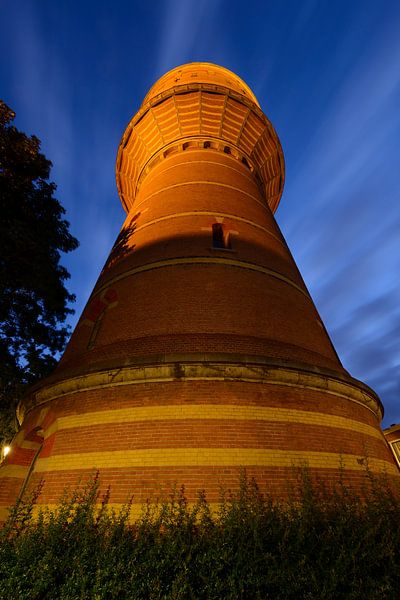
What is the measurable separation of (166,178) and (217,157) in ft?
7.43

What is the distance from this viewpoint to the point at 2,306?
29.6 ft

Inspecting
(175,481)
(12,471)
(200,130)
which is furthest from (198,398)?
(200,130)

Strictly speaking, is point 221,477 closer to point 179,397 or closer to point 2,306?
point 179,397

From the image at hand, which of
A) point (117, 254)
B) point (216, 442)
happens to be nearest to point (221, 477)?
point (216, 442)

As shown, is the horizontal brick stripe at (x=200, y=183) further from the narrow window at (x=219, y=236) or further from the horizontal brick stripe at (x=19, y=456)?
the horizontal brick stripe at (x=19, y=456)

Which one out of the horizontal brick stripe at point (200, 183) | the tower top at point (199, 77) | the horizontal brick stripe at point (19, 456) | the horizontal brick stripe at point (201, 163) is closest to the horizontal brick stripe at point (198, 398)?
the horizontal brick stripe at point (19, 456)

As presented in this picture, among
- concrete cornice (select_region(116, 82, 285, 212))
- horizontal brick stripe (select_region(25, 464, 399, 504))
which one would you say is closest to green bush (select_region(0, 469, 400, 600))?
horizontal brick stripe (select_region(25, 464, 399, 504))

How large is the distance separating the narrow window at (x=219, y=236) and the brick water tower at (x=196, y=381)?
0.06 m

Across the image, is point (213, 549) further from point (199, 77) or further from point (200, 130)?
point (199, 77)

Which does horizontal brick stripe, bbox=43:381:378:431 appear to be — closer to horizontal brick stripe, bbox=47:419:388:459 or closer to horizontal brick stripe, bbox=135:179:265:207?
horizontal brick stripe, bbox=47:419:388:459

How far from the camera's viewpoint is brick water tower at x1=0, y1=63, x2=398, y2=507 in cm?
461

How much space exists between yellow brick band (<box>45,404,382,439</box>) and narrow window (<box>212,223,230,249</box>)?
4.55 m

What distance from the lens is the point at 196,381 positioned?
518 centimetres

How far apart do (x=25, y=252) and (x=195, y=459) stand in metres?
6.03
